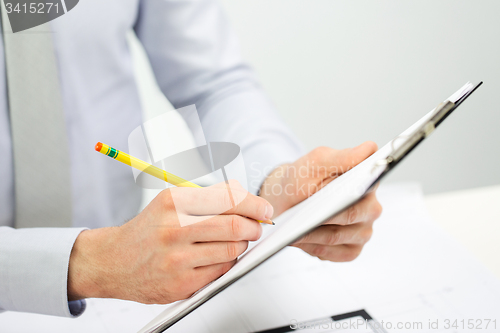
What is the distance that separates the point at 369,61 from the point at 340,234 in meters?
0.89

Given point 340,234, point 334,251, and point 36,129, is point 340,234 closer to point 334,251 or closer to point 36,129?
point 334,251

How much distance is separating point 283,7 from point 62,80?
2.40ft

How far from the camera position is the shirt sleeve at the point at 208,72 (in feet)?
2.11

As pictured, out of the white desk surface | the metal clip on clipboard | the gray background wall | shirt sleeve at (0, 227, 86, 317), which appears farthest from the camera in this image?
the gray background wall

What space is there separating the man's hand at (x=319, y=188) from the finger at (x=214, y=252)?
0.10 m

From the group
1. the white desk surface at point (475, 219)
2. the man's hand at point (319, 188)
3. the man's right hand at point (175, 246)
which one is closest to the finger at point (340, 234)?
the man's hand at point (319, 188)

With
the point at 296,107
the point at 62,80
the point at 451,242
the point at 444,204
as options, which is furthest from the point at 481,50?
the point at 62,80

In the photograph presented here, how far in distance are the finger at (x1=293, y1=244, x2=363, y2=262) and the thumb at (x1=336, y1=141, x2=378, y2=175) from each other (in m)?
0.10

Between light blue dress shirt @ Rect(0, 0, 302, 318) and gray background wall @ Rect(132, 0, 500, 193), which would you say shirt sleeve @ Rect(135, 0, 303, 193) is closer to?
light blue dress shirt @ Rect(0, 0, 302, 318)

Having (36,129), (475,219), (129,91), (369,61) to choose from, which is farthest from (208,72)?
(369,61)

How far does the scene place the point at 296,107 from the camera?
1202mm

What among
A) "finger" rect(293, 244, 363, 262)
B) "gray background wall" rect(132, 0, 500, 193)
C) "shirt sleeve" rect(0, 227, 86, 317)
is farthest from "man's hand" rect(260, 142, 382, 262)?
"gray background wall" rect(132, 0, 500, 193)

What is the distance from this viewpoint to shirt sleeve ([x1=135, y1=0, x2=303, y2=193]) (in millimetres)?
645

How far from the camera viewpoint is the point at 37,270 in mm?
368
